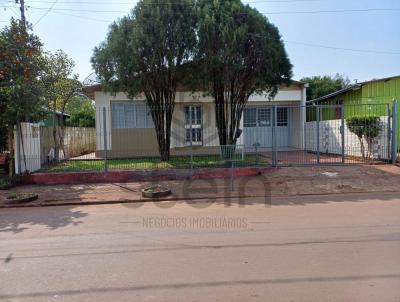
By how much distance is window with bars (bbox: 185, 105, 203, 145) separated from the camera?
58.8ft

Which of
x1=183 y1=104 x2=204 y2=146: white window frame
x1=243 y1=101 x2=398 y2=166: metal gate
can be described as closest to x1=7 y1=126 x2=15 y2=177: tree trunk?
x1=183 y1=104 x2=204 y2=146: white window frame

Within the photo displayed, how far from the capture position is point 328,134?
1650cm

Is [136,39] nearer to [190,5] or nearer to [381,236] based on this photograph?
[190,5]

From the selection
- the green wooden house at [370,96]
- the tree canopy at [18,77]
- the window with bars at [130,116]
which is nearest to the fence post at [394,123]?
the green wooden house at [370,96]

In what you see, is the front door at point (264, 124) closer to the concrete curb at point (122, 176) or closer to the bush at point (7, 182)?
the concrete curb at point (122, 176)

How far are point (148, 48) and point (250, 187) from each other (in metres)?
5.77

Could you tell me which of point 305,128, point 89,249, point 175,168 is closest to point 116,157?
point 175,168

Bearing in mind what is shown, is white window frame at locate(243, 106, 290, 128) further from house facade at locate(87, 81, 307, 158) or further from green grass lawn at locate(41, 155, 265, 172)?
green grass lawn at locate(41, 155, 265, 172)

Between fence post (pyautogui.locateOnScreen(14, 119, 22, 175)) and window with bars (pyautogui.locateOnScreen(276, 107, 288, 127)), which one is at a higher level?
window with bars (pyautogui.locateOnScreen(276, 107, 288, 127))

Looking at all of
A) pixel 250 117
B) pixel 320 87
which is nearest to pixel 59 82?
pixel 250 117

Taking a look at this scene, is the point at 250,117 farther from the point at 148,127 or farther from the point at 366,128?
the point at 366,128

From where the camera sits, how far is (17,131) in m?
12.1

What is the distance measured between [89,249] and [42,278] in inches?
46.3

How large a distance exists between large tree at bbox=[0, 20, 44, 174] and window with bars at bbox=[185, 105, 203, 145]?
23.2 ft
